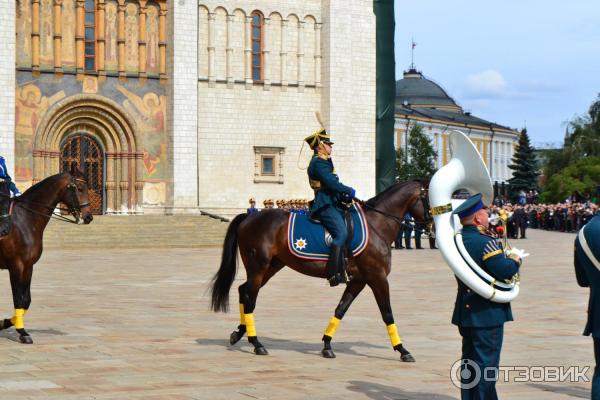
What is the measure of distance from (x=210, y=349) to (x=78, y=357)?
1436 millimetres

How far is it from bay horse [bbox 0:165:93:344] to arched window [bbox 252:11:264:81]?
28.8 meters

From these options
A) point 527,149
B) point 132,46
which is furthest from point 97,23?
point 527,149

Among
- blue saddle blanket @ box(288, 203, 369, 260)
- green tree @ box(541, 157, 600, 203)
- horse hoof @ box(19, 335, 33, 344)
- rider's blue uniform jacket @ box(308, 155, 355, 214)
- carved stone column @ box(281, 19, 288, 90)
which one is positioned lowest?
horse hoof @ box(19, 335, 33, 344)

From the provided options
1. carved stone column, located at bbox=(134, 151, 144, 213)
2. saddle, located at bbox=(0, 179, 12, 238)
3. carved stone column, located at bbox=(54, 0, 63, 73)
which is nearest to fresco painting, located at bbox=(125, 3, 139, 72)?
carved stone column, located at bbox=(54, 0, 63, 73)

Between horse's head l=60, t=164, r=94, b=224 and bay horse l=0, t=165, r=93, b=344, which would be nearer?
bay horse l=0, t=165, r=93, b=344

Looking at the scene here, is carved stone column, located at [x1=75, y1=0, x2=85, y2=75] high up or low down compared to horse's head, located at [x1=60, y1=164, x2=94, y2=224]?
up

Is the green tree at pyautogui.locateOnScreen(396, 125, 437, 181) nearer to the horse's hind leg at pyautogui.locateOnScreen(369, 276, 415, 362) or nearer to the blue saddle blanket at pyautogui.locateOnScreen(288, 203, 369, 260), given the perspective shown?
the blue saddle blanket at pyautogui.locateOnScreen(288, 203, 369, 260)

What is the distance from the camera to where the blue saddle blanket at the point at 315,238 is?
1076cm

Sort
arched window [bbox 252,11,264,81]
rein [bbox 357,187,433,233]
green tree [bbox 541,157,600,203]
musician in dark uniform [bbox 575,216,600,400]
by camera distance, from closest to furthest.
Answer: musician in dark uniform [bbox 575,216,600,400] → rein [bbox 357,187,433,233] → arched window [bbox 252,11,264,81] → green tree [bbox 541,157,600,203]

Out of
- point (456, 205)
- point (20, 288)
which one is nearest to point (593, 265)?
point (456, 205)

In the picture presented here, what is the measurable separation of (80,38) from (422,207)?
95.8ft

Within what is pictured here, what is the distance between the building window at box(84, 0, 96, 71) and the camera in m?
38.2

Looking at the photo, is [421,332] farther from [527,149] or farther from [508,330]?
[527,149]

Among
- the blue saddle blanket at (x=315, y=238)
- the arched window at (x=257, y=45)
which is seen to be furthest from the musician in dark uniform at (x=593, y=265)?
the arched window at (x=257, y=45)
